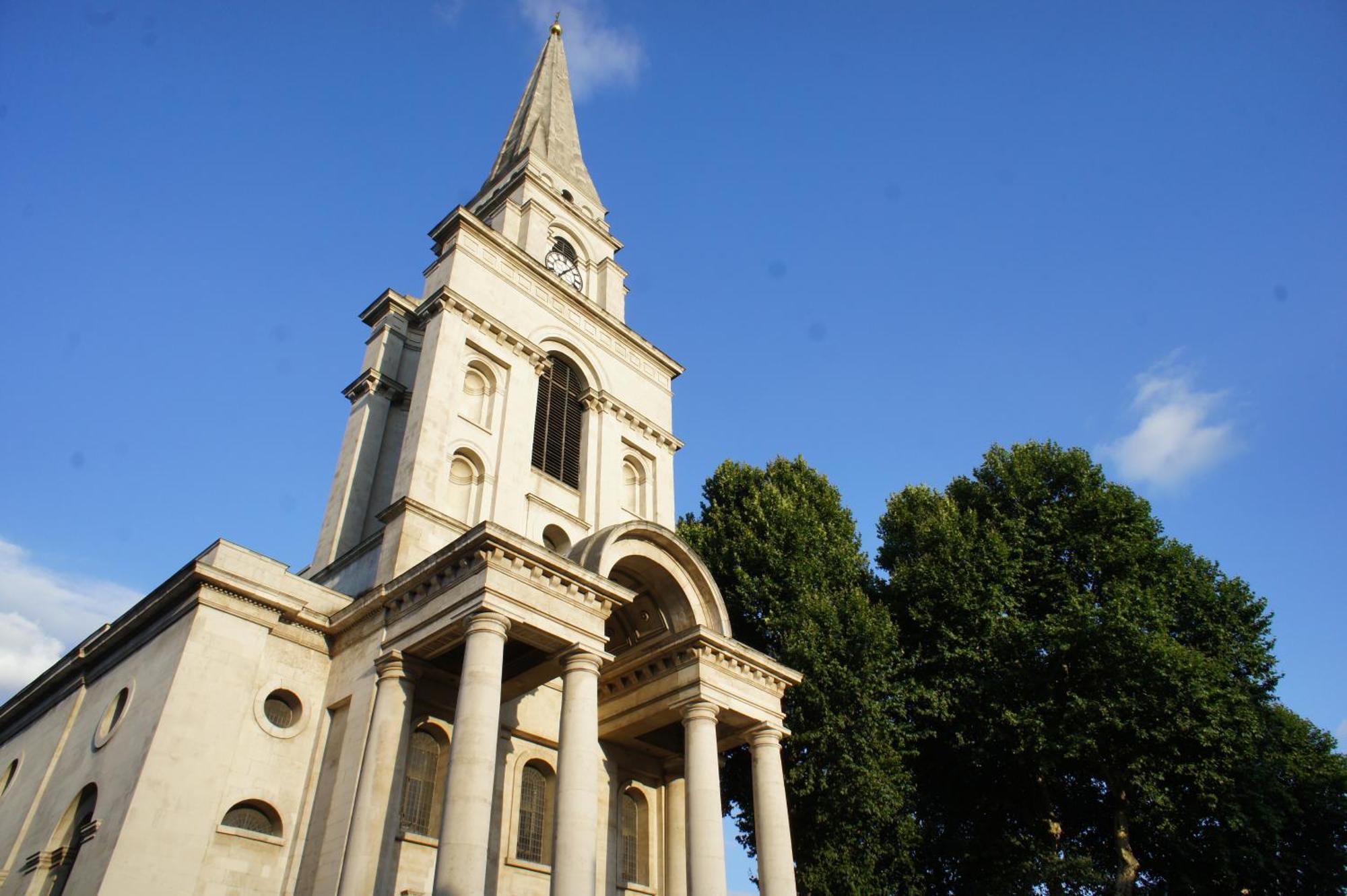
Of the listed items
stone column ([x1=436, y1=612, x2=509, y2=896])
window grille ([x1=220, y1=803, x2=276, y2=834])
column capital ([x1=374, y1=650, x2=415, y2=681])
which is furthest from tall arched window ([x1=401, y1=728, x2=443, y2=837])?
stone column ([x1=436, y1=612, x2=509, y2=896])

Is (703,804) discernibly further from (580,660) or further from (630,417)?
(630,417)

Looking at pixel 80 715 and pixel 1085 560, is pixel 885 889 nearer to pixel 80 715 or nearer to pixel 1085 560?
pixel 1085 560

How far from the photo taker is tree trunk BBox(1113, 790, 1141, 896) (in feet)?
78.3

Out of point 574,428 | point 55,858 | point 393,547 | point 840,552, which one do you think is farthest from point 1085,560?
point 55,858

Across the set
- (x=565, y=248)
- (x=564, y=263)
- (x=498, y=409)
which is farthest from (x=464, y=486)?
(x=565, y=248)

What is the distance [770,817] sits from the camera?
1936cm

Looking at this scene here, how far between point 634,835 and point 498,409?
37.2 feet

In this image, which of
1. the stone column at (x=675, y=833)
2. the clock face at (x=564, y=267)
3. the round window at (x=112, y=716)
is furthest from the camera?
the clock face at (x=564, y=267)

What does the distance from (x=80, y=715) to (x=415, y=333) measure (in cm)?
1320

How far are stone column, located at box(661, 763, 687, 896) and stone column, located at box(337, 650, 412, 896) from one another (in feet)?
24.7

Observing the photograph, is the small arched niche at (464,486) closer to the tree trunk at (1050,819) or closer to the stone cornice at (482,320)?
the stone cornice at (482,320)

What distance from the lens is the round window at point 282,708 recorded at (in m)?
18.3

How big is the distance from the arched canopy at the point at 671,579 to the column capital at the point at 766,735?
7.70 feet

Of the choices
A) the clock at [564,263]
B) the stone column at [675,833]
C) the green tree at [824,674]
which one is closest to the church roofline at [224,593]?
the stone column at [675,833]
